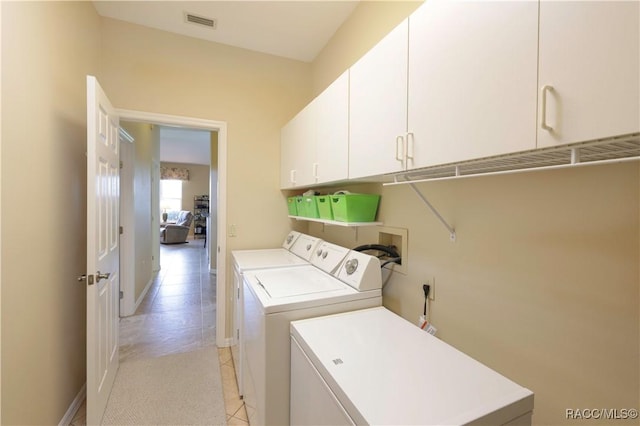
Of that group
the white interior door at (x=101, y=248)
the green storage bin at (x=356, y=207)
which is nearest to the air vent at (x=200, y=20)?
the white interior door at (x=101, y=248)

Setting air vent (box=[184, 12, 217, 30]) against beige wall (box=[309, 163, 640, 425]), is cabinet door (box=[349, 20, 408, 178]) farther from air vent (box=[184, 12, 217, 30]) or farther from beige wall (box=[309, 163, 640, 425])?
air vent (box=[184, 12, 217, 30])

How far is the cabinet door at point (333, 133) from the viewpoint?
1.52 m

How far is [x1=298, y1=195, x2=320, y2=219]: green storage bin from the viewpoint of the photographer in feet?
6.98

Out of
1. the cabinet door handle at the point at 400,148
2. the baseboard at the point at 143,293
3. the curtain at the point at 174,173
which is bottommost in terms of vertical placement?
the baseboard at the point at 143,293

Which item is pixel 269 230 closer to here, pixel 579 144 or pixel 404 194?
pixel 404 194

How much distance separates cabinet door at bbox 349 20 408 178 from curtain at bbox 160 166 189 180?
31.7 ft

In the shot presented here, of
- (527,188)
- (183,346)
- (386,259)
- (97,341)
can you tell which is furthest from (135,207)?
(527,188)

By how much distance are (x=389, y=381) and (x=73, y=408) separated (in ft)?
6.92

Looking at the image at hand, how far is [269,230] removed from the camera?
8.96ft

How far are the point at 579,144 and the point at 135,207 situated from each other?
3.84 m

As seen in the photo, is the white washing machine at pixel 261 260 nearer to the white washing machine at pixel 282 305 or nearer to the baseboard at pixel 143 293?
the white washing machine at pixel 282 305

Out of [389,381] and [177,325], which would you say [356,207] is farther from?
[177,325]

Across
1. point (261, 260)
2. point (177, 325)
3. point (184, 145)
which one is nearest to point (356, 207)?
point (261, 260)

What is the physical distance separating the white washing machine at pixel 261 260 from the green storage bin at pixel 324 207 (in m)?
0.21
